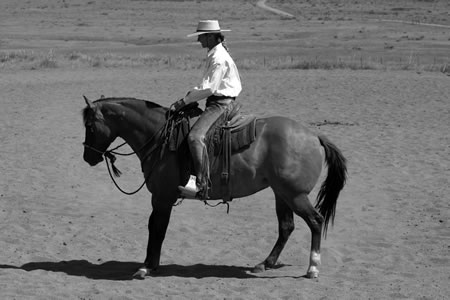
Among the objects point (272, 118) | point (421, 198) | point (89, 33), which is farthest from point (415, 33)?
point (272, 118)

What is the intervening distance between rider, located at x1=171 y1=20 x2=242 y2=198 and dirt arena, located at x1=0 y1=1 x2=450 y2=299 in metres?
1.09

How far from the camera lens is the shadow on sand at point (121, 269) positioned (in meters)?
8.77

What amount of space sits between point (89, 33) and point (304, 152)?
41.2m

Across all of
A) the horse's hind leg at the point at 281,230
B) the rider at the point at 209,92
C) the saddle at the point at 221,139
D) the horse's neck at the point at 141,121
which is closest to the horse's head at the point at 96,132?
the horse's neck at the point at 141,121

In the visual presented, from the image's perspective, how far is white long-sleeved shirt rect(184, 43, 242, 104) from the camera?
337 inches

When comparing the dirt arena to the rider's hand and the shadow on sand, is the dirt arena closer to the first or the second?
the shadow on sand

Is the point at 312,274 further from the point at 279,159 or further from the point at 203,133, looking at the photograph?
the point at 203,133

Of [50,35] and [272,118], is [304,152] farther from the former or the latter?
[50,35]

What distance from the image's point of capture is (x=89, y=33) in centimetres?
4841

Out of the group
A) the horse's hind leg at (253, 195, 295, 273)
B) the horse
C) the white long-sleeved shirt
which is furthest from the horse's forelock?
the horse's hind leg at (253, 195, 295, 273)

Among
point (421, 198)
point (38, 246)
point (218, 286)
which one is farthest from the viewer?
point (421, 198)

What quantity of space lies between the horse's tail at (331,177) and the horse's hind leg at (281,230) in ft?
1.25

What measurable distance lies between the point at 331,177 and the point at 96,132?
8.61 feet

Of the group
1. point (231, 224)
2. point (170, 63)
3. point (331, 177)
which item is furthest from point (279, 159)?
point (170, 63)
